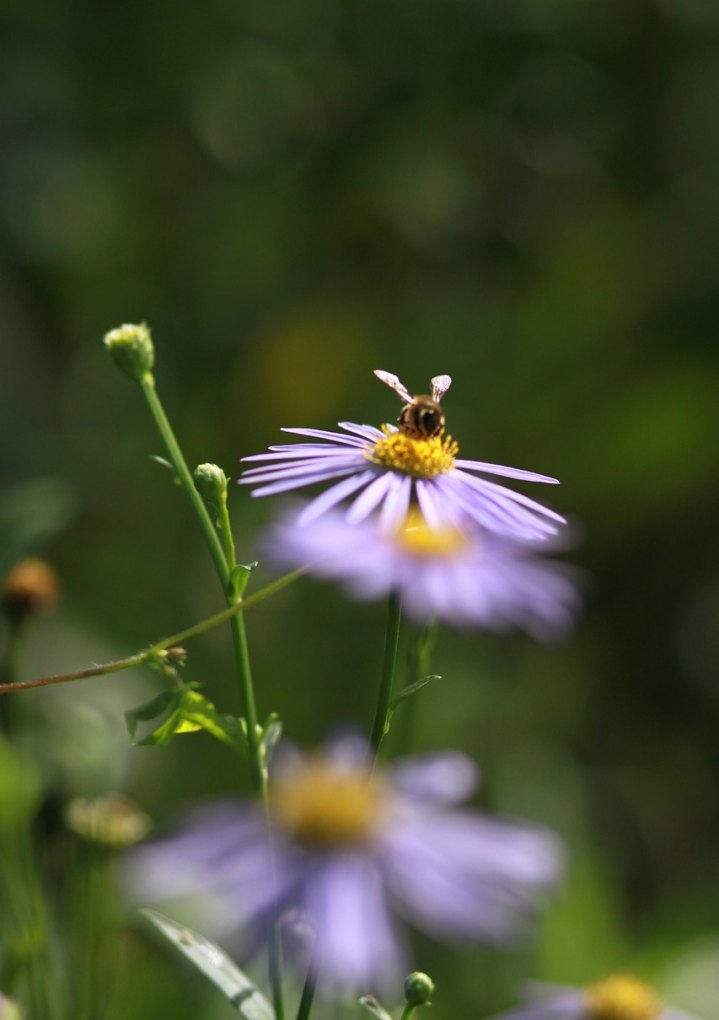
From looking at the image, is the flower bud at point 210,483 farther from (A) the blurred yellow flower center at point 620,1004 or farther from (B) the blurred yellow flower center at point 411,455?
(A) the blurred yellow flower center at point 620,1004

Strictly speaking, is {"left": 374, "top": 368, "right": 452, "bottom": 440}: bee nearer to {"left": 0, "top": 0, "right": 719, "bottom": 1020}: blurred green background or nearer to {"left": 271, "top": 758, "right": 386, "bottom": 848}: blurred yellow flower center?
{"left": 271, "top": 758, "right": 386, "bottom": 848}: blurred yellow flower center

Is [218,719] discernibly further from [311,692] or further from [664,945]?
[311,692]

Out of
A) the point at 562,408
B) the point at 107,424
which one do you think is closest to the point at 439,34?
the point at 562,408

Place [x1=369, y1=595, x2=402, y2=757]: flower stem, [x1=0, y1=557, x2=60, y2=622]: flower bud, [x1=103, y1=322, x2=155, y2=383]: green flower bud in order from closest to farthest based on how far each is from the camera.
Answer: [x1=369, y1=595, x2=402, y2=757]: flower stem → [x1=103, y1=322, x2=155, y2=383]: green flower bud → [x1=0, y1=557, x2=60, y2=622]: flower bud

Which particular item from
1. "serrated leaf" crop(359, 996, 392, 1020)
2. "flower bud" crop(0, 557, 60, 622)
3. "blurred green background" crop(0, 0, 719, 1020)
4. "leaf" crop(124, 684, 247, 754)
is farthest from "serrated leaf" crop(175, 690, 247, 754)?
"blurred green background" crop(0, 0, 719, 1020)

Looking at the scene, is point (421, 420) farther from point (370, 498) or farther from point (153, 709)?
point (153, 709)

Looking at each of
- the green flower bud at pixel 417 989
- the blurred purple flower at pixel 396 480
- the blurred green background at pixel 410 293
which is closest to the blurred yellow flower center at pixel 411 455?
the blurred purple flower at pixel 396 480
